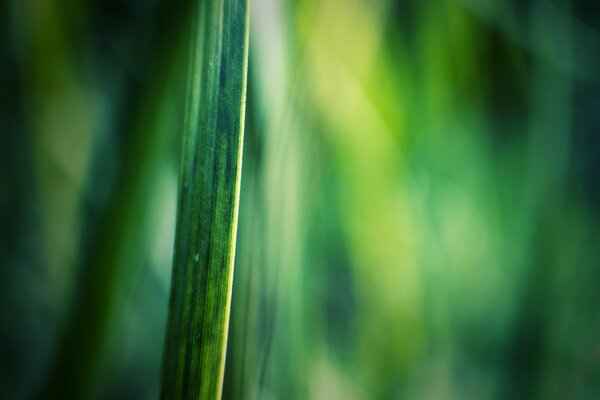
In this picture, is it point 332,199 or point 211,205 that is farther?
point 332,199

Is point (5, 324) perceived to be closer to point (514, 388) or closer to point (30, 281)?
point (30, 281)


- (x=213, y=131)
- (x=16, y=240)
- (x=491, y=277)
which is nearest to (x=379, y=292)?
(x=491, y=277)

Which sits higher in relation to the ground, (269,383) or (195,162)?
(195,162)

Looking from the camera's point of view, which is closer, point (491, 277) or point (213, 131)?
point (213, 131)

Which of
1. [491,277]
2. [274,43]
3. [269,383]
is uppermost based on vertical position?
[274,43]
